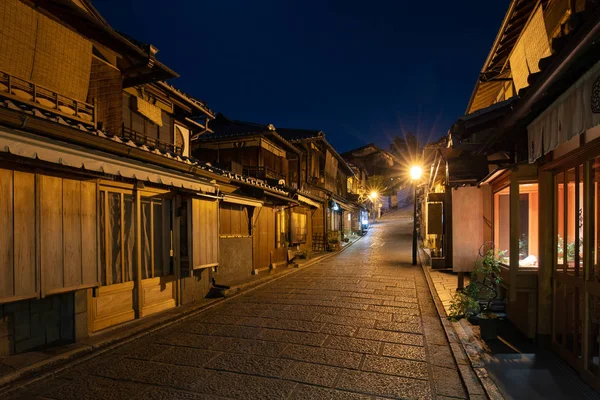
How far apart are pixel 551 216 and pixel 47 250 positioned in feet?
30.9

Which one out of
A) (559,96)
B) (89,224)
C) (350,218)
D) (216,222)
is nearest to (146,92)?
(216,222)

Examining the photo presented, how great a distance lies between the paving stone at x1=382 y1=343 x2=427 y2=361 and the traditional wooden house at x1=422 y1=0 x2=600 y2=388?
6.93 feet

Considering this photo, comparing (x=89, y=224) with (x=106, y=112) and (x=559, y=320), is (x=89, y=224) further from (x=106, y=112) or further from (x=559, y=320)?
(x=559, y=320)

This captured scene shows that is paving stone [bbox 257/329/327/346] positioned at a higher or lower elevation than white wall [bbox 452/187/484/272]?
lower

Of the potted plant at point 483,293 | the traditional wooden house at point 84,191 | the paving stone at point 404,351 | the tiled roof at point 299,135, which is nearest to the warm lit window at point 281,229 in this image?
the traditional wooden house at point 84,191

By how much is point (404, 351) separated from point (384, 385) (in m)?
1.58

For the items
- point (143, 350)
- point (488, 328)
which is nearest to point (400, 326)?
point (488, 328)

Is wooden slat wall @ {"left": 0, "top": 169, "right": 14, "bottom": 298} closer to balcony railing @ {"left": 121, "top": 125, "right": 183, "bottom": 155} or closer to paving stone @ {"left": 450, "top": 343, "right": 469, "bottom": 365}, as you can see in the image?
balcony railing @ {"left": 121, "top": 125, "right": 183, "bottom": 155}

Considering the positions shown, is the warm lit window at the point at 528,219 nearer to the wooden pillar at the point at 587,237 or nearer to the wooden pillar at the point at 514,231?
the wooden pillar at the point at 514,231

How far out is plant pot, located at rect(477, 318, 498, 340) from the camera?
6730mm

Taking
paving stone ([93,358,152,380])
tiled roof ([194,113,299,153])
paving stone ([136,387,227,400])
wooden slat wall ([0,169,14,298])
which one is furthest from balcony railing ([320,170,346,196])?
paving stone ([136,387,227,400])

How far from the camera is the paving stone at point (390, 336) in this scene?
6977 mm

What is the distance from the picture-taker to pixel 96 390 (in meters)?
4.92

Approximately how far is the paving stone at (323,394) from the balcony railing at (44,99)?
25.7 ft
